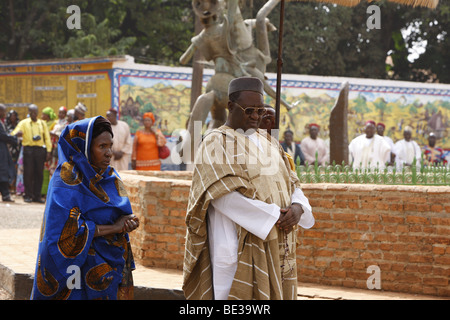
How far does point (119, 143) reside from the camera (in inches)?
502

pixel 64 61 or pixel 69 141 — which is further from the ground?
pixel 64 61

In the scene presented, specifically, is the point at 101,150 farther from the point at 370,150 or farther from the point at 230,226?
the point at 370,150

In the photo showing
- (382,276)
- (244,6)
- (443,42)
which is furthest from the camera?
(443,42)

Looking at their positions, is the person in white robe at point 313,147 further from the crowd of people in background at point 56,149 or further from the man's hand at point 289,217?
the man's hand at point 289,217

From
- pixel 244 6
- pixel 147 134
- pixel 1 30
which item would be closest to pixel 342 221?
pixel 244 6

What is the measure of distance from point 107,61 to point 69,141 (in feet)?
42.7

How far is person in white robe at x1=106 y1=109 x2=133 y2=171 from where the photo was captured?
12656 mm

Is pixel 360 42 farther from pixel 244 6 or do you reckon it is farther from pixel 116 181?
pixel 116 181

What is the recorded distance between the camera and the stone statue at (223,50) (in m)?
9.64

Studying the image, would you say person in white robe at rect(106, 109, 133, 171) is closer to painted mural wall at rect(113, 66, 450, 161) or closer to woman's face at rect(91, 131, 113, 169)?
painted mural wall at rect(113, 66, 450, 161)

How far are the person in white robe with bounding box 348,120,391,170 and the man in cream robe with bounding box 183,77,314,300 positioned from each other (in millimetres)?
8459

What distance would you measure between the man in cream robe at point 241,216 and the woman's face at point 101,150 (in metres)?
0.52

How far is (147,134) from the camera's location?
12.3 metres

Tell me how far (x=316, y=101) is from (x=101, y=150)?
1614 cm
